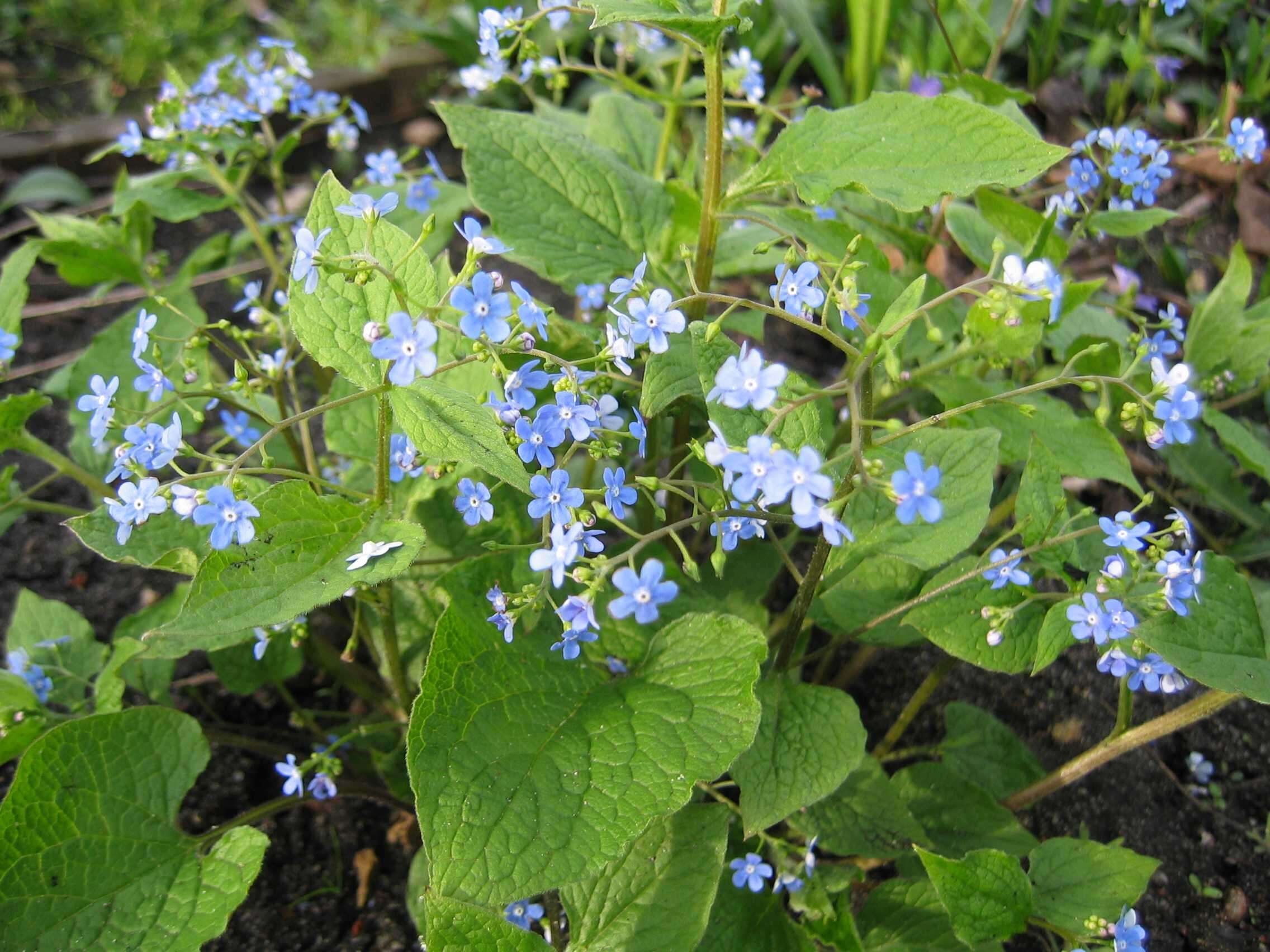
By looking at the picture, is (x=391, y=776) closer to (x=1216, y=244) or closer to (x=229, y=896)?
(x=229, y=896)

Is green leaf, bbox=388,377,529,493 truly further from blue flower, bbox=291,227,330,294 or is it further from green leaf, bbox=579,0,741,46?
green leaf, bbox=579,0,741,46

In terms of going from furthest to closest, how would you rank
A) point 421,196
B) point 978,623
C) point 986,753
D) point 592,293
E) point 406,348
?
point 421,196 < point 986,753 < point 592,293 < point 978,623 < point 406,348

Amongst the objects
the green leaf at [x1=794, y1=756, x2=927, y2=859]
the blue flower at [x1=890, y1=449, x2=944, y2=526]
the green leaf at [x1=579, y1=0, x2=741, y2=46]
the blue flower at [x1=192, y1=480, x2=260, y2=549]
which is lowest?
the green leaf at [x1=794, y1=756, x2=927, y2=859]

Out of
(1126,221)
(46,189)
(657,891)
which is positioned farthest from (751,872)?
(46,189)

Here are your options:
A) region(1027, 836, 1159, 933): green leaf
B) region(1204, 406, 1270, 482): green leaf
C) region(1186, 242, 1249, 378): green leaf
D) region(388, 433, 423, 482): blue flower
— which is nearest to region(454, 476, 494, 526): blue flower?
region(388, 433, 423, 482): blue flower

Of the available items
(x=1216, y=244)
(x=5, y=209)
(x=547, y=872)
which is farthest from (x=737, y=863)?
(x=5, y=209)

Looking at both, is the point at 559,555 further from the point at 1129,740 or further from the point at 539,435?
the point at 1129,740
